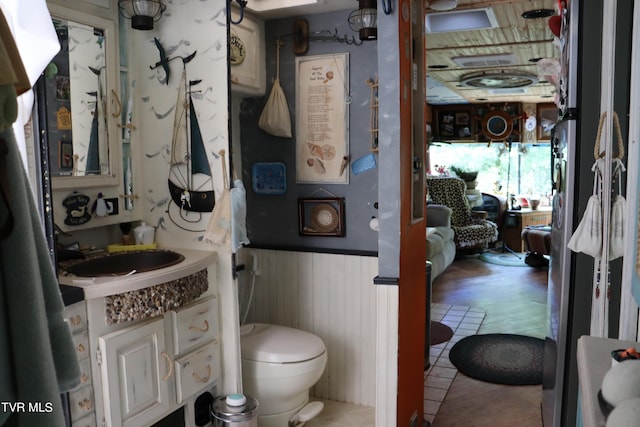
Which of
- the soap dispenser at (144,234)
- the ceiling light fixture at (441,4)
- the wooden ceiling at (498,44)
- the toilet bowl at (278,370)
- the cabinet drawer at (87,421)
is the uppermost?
the wooden ceiling at (498,44)

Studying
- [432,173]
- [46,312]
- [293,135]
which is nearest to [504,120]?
[432,173]

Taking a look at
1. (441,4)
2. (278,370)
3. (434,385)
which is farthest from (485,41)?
(278,370)

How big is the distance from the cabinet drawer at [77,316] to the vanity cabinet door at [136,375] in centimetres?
10

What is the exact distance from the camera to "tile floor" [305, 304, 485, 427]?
10.5ft

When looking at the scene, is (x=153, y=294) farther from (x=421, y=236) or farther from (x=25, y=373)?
(x=421, y=236)

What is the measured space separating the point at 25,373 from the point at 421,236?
7.41ft

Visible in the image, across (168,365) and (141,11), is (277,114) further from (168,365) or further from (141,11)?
(168,365)

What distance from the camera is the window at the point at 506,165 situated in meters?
9.50

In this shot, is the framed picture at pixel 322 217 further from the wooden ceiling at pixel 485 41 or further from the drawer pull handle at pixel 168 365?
the drawer pull handle at pixel 168 365

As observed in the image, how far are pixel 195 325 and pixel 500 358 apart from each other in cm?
255

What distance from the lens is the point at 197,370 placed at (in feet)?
8.18

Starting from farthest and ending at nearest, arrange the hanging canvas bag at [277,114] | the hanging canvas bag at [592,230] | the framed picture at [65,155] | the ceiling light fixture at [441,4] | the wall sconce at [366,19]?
1. the hanging canvas bag at [277,114]
2. the ceiling light fixture at [441,4]
3. the wall sconce at [366,19]
4. the framed picture at [65,155]
5. the hanging canvas bag at [592,230]

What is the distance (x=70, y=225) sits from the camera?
2.45 meters

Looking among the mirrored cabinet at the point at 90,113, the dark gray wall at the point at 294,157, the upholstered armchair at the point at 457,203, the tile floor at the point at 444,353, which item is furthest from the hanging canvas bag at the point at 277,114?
the upholstered armchair at the point at 457,203
